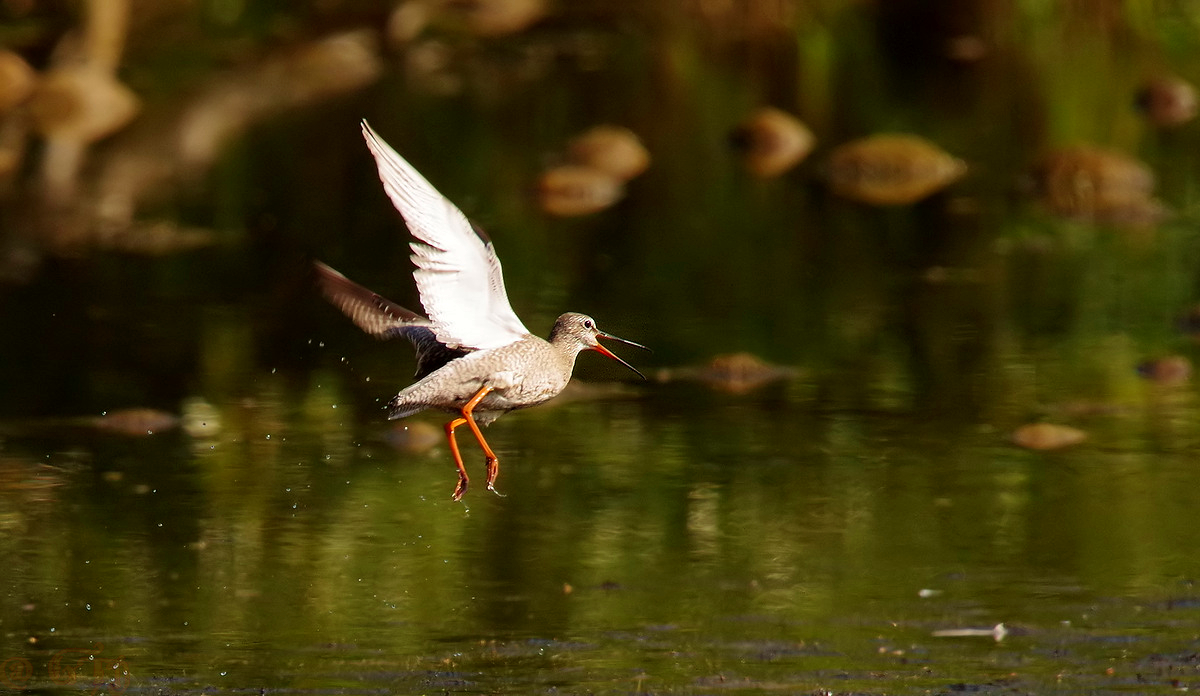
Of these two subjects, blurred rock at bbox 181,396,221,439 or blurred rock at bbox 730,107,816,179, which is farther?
blurred rock at bbox 730,107,816,179

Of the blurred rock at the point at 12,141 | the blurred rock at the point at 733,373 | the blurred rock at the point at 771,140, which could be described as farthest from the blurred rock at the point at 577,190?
the blurred rock at the point at 733,373

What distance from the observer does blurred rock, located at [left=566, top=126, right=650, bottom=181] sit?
21.5 m

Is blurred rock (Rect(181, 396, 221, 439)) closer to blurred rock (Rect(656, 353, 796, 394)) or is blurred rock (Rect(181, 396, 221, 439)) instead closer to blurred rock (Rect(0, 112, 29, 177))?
blurred rock (Rect(656, 353, 796, 394))

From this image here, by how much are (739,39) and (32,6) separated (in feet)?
34.8

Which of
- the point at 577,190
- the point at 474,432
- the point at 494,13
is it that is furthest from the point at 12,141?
the point at 474,432

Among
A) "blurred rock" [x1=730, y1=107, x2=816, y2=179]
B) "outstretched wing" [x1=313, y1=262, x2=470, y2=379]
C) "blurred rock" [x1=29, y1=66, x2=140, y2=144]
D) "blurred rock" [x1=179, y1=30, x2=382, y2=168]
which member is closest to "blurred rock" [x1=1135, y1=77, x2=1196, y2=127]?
"blurred rock" [x1=730, y1=107, x2=816, y2=179]

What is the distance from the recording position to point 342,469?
39.0 ft

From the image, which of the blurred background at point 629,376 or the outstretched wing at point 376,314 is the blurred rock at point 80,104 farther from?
the outstretched wing at point 376,314

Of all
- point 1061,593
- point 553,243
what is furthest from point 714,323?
point 1061,593

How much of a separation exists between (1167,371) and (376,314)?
680 cm

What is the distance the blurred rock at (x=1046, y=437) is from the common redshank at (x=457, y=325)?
→ 450cm

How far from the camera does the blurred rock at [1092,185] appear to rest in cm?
1939

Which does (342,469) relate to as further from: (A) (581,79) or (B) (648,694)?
(A) (581,79)

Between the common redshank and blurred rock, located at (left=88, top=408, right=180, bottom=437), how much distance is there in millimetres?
4780
